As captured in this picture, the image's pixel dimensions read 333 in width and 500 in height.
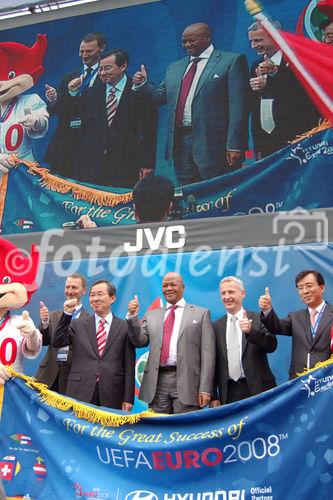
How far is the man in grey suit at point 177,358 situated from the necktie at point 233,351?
105 mm

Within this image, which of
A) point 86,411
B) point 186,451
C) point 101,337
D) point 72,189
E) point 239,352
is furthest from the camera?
point 72,189

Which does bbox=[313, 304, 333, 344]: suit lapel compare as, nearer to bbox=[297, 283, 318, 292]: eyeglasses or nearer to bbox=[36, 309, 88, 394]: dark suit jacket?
bbox=[297, 283, 318, 292]: eyeglasses

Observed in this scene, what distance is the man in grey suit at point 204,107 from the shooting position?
6590 millimetres

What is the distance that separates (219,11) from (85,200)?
83.6 inches

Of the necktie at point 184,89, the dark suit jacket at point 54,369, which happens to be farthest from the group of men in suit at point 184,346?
the necktie at point 184,89

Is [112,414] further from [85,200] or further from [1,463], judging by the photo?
[85,200]

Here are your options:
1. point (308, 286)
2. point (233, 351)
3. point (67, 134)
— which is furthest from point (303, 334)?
point (67, 134)

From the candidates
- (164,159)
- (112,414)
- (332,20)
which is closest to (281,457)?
(112,414)

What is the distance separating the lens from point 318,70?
641 centimetres

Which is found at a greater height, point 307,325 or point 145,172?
point 145,172

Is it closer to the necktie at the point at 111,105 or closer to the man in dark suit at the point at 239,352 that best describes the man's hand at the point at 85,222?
the necktie at the point at 111,105

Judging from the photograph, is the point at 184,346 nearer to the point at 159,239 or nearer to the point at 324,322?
the point at 324,322

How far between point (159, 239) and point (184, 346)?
5.41ft

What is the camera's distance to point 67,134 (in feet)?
23.8
